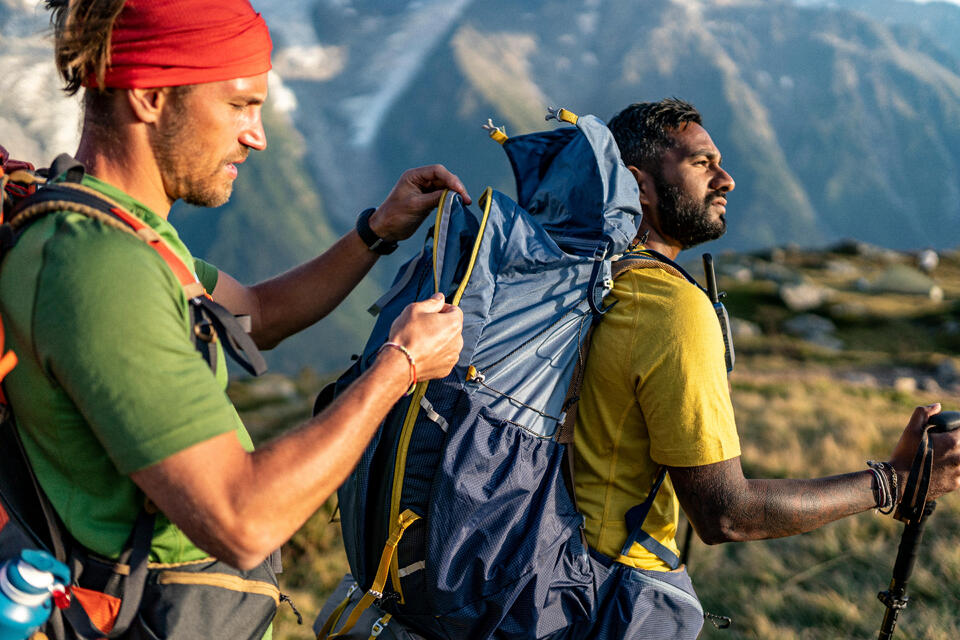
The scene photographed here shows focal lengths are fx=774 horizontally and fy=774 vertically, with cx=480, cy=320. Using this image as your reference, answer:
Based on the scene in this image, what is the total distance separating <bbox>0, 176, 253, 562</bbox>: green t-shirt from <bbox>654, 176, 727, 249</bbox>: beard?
2.12 m

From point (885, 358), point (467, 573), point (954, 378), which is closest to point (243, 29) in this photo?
point (467, 573)

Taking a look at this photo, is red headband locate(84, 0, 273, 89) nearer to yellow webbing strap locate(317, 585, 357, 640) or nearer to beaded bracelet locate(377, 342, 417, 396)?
beaded bracelet locate(377, 342, 417, 396)

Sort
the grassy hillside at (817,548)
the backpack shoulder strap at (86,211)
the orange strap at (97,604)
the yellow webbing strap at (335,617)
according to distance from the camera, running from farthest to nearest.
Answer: the grassy hillside at (817,548), the yellow webbing strap at (335,617), the orange strap at (97,604), the backpack shoulder strap at (86,211)

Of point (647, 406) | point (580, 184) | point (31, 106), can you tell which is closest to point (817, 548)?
point (647, 406)

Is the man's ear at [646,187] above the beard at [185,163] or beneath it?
beneath

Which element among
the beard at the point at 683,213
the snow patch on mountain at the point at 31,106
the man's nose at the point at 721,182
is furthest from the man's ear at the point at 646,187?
the snow patch on mountain at the point at 31,106

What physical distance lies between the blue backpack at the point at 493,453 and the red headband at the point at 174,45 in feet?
2.93

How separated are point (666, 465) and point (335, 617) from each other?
130cm

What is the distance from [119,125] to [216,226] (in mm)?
170643

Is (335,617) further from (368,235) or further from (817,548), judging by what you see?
(817,548)

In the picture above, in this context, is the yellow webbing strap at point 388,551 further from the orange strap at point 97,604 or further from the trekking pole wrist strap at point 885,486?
the trekking pole wrist strap at point 885,486

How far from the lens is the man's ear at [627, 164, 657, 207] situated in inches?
128

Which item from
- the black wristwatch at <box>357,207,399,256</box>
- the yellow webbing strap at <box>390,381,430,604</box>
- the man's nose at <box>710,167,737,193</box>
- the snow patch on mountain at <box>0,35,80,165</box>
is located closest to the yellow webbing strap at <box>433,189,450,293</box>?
the yellow webbing strap at <box>390,381,430,604</box>

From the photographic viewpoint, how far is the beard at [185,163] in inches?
75.6
